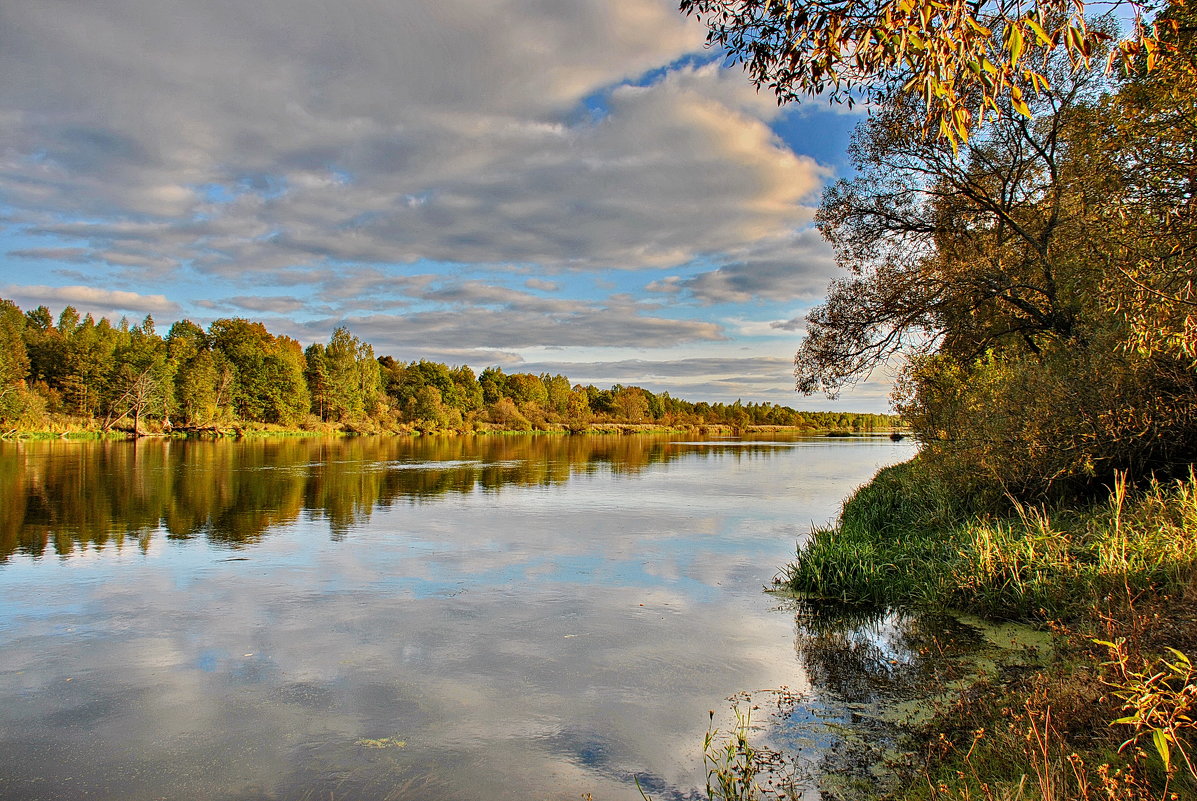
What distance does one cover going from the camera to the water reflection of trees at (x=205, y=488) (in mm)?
16156

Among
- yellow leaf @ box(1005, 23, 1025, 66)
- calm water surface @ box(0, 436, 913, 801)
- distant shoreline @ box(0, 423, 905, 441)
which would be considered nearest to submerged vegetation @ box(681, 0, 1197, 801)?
yellow leaf @ box(1005, 23, 1025, 66)

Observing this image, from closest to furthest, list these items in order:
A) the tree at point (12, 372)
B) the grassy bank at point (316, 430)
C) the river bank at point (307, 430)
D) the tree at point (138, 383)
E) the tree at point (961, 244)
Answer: the tree at point (961, 244)
the tree at point (12, 372)
the grassy bank at point (316, 430)
the river bank at point (307, 430)
the tree at point (138, 383)

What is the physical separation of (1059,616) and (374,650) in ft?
26.3

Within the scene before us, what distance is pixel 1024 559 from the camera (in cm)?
954

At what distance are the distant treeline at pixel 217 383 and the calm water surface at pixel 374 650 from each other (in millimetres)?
51042

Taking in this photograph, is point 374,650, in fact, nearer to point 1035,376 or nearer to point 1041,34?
point 1041,34

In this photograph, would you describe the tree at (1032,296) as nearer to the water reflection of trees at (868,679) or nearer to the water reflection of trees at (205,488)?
the water reflection of trees at (868,679)

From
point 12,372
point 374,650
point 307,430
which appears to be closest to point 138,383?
point 12,372

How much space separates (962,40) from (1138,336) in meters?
5.26

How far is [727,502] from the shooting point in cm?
2436

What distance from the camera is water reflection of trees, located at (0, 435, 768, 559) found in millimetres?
16156

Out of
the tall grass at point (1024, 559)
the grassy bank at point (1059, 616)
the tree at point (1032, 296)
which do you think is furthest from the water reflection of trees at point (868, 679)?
the tree at point (1032, 296)

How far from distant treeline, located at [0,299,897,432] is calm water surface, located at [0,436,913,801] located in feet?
167

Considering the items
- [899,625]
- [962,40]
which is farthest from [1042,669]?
[962,40]
